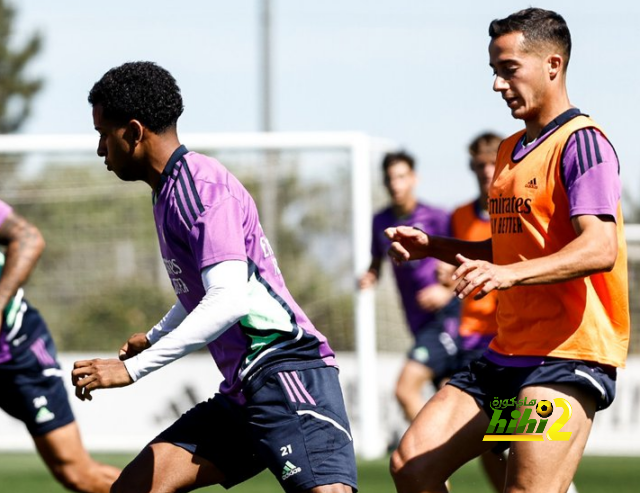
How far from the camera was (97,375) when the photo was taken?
4410 mm

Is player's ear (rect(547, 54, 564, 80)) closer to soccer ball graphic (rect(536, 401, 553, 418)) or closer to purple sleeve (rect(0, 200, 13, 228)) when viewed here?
soccer ball graphic (rect(536, 401, 553, 418))

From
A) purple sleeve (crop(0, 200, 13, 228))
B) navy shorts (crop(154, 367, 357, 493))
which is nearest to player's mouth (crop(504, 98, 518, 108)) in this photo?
navy shorts (crop(154, 367, 357, 493))

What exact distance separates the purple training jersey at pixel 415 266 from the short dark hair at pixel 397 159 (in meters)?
0.36

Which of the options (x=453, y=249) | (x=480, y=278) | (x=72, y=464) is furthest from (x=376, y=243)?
(x=480, y=278)

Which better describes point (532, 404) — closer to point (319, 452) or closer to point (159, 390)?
point (319, 452)

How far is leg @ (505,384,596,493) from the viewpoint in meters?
4.61

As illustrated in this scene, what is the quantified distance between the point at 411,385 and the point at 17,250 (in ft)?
12.6


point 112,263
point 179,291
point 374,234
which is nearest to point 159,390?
point 112,263

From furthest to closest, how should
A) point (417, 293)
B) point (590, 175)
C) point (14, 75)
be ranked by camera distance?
point (14, 75) → point (417, 293) → point (590, 175)

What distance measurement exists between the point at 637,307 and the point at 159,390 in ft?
15.7

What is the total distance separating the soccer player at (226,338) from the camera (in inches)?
185

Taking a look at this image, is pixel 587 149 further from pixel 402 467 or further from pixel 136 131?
pixel 136 131

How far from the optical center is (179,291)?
5000 mm

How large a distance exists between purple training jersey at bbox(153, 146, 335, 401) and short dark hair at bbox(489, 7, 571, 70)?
1182 mm
